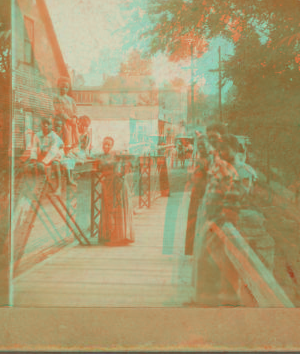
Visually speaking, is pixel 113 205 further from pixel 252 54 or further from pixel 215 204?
pixel 252 54

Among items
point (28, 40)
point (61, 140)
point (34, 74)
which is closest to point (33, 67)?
point (34, 74)

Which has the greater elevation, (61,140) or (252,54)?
(252,54)

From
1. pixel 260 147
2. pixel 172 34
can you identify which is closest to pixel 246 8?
pixel 172 34

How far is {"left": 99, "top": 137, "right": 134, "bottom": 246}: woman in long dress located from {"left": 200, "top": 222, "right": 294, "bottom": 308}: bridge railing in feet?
2.11

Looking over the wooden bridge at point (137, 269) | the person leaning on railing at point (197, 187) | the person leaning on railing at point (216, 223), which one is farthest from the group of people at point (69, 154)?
the person leaning on railing at point (216, 223)

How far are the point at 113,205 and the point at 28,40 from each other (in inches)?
55.1

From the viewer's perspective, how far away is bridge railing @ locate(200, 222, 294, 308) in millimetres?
3162

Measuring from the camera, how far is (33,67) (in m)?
3.06

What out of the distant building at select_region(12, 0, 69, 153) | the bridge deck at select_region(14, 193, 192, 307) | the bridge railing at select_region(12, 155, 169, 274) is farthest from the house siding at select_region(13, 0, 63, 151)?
the bridge deck at select_region(14, 193, 192, 307)

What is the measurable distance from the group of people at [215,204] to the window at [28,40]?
142 centimetres

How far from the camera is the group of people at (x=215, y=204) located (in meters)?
3.10

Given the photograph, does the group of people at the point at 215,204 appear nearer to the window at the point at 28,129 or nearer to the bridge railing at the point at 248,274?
the bridge railing at the point at 248,274

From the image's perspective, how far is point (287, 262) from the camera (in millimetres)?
3211

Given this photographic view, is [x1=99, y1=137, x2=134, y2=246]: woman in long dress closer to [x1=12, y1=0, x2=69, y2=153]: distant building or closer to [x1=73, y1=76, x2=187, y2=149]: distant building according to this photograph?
[x1=73, y1=76, x2=187, y2=149]: distant building
